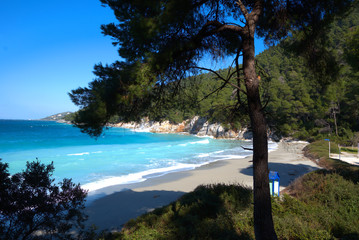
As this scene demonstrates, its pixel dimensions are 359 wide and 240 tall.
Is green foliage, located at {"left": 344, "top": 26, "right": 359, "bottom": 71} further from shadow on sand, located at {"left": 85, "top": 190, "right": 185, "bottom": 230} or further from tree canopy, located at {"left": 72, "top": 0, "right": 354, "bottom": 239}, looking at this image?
shadow on sand, located at {"left": 85, "top": 190, "right": 185, "bottom": 230}

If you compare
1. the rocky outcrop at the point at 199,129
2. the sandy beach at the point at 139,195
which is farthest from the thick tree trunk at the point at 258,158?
the rocky outcrop at the point at 199,129

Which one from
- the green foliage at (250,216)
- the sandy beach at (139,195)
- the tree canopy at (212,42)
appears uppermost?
the tree canopy at (212,42)

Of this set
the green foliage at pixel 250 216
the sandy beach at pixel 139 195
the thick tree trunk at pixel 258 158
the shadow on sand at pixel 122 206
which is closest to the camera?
the thick tree trunk at pixel 258 158

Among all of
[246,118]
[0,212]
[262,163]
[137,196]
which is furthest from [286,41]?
[137,196]

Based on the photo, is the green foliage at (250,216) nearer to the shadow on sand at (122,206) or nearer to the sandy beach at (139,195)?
the sandy beach at (139,195)

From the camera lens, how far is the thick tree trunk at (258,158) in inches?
113

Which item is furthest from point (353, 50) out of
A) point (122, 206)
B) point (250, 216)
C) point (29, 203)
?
point (122, 206)

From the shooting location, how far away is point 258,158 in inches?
118

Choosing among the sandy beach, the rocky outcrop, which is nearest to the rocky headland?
the rocky outcrop

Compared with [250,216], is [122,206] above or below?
below

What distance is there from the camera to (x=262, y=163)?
2.98 meters

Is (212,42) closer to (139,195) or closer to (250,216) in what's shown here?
(250,216)

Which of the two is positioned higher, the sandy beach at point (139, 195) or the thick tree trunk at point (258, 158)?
the thick tree trunk at point (258, 158)

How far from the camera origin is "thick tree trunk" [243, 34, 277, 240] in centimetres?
287
